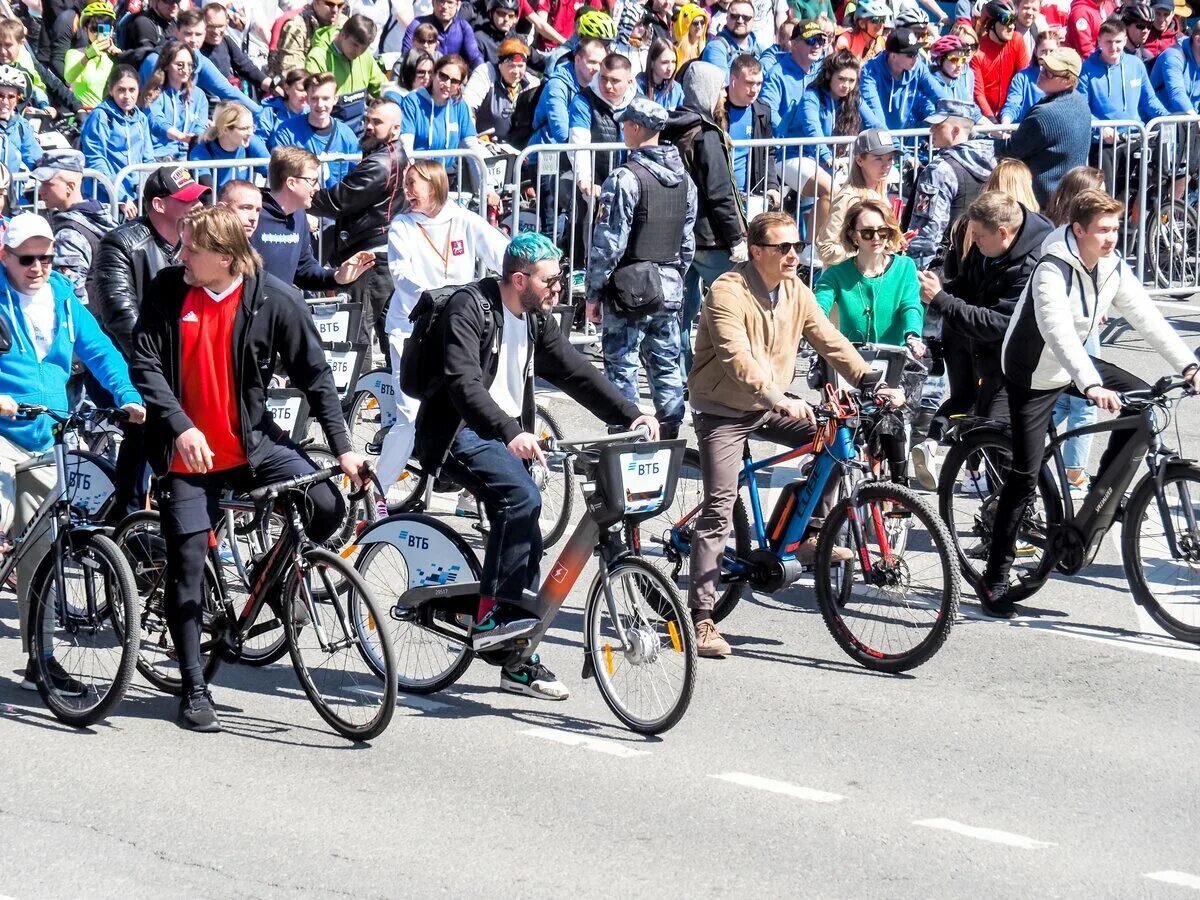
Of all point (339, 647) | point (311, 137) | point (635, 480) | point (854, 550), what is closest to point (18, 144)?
point (311, 137)

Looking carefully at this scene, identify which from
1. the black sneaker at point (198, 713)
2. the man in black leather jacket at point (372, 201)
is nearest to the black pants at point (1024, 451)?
the black sneaker at point (198, 713)

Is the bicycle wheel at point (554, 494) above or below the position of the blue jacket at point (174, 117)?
below

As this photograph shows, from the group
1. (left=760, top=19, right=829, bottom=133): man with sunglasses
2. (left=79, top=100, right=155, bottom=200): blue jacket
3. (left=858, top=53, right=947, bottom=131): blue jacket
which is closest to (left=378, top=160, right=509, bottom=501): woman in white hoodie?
(left=79, top=100, right=155, bottom=200): blue jacket

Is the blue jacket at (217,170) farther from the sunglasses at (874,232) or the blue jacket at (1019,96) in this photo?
the blue jacket at (1019,96)

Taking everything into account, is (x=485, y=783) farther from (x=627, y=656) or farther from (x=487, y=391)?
(x=487, y=391)

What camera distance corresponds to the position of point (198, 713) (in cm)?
740

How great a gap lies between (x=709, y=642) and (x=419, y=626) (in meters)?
1.35

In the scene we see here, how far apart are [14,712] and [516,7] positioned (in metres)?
11.8

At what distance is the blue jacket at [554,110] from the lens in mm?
14602

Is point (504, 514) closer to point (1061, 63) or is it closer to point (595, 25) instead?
point (1061, 63)

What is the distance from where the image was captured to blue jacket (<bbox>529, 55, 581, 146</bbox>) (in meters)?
14.6

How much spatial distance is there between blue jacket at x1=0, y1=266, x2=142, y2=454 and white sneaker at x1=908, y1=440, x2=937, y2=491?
4680 mm

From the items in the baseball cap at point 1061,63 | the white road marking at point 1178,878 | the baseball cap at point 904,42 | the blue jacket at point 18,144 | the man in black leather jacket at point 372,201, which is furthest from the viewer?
the baseball cap at point 904,42

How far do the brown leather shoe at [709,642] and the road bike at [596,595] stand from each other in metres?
0.97
